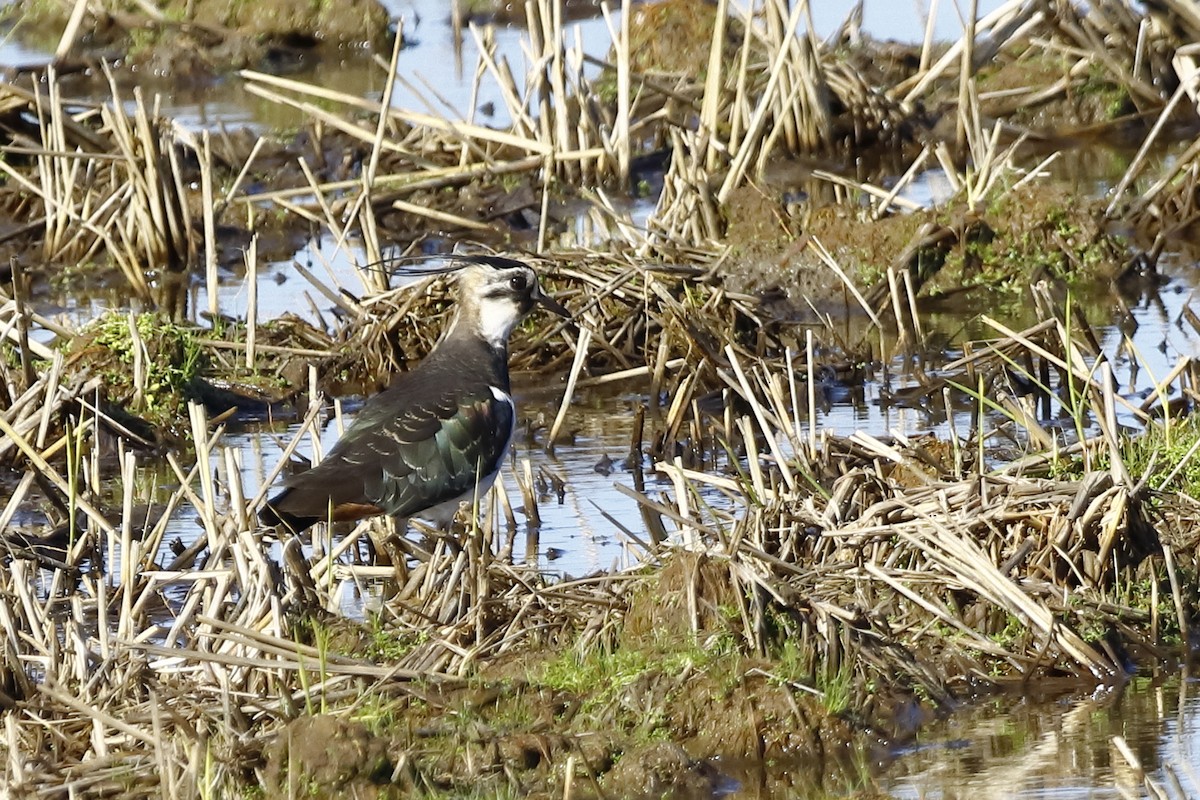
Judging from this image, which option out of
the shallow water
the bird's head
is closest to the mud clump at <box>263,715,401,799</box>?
the shallow water

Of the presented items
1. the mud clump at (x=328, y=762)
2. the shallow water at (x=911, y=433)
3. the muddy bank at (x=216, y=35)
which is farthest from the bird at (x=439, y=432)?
the muddy bank at (x=216, y=35)

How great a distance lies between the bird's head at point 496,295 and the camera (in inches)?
298

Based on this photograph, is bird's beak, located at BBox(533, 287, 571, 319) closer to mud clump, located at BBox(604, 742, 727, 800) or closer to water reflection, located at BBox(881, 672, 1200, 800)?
water reflection, located at BBox(881, 672, 1200, 800)

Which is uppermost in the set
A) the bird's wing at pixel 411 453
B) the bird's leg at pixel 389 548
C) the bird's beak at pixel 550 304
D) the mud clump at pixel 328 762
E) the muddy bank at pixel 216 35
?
the muddy bank at pixel 216 35

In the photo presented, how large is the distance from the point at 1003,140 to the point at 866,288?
4070 millimetres

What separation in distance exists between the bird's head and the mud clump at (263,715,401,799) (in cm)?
325

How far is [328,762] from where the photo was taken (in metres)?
4.39

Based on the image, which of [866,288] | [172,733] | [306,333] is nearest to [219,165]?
[306,333]

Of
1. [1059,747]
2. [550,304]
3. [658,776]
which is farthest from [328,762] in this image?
[550,304]

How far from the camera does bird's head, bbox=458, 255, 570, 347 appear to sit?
7574 mm

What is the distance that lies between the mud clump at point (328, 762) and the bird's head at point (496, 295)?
3248 millimetres

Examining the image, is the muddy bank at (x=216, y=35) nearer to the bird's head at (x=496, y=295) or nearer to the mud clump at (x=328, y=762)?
the bird's head at (x=496, y=295)

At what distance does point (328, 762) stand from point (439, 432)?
8.01 feet

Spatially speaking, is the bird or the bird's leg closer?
the bird's leg
